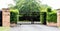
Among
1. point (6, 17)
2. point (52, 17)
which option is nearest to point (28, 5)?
point (52, 17)

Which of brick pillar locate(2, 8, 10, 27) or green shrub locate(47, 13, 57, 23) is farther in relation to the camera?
green shrub locate(47, 13, 57, 23)

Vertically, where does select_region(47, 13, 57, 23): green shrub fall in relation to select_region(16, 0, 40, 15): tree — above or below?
below

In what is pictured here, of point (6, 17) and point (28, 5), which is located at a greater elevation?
point (28, 5)

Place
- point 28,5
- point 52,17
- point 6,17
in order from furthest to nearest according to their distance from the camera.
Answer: point 28,5
point 52,17
point 6,17

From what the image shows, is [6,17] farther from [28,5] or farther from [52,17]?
[28,5]

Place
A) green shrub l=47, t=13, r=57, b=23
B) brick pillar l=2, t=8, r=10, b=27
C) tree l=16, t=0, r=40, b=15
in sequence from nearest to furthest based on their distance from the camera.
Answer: brick pillar l=2, t=8, r=10, b=27 < green shrub l=47, t=13, r=57, b=23 < tree l=16, t=0, r=40, b=15

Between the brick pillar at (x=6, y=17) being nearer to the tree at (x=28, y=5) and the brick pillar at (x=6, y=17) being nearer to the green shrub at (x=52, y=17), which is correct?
the green shrub at (x=52, y=17)

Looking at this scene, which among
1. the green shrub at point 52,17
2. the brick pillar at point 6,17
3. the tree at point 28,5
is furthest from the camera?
the tree at point 28,5

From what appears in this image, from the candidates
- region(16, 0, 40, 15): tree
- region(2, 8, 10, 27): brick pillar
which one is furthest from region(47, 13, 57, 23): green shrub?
region(16, 0, 40, 15): tree

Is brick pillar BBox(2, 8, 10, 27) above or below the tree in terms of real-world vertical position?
below

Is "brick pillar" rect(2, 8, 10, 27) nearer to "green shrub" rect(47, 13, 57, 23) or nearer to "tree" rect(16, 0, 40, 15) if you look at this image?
"green shrub" rect(47, 13, 57, 23)

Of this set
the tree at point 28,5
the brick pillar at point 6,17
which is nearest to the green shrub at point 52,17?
the brick pillar at point 6,17

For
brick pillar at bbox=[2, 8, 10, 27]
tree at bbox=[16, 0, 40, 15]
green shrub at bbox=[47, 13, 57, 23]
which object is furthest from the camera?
tree at bbox=[16, 0, 40, 15]

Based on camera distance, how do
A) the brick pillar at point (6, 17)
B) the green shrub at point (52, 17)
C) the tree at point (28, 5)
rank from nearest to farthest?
1. the brick pillar at point (6, 17)
2. the green shrub at point (52, 17)
3. the tree at point (28, 5)
